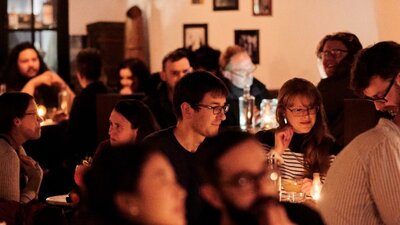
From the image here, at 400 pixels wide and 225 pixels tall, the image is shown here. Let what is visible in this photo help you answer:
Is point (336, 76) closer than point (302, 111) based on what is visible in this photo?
No

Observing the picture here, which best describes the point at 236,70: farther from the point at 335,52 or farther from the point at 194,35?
the point at 194,35

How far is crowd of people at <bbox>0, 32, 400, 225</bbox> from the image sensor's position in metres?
2.06

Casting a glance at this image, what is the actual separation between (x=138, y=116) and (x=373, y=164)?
1.85 metres

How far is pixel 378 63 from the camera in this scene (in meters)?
3.05

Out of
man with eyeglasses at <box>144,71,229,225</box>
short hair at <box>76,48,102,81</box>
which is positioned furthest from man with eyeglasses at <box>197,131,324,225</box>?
short hair at <box>76,48,102,81</box>

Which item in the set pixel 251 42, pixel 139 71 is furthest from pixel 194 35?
pixel 139 71

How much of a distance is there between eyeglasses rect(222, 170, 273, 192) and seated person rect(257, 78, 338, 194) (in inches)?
93.2

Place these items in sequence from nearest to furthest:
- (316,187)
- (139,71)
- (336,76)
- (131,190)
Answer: (131,190) < (316,187) < (336,76) < (139,71)

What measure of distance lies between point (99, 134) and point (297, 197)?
3084 mm

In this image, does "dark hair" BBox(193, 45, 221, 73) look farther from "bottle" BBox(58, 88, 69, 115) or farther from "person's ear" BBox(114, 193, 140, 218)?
"person's ear" BBox(114, 193, 140, 218)

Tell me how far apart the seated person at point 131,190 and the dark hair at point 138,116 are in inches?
98.4

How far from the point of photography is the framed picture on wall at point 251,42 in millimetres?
8852

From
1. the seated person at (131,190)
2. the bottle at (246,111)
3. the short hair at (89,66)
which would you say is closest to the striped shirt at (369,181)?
the seated person at (131,190)

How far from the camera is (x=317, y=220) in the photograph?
7.96ft
